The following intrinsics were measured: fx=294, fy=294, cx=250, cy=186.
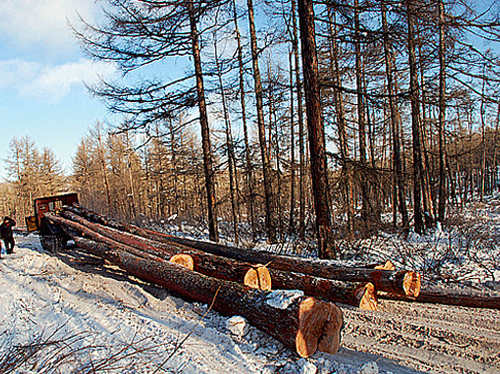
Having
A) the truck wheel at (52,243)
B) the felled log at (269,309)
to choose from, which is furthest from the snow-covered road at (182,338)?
the truck wheel at (52,243)

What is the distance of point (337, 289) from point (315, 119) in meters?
3.86

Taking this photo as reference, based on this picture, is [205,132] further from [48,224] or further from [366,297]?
[366,297]

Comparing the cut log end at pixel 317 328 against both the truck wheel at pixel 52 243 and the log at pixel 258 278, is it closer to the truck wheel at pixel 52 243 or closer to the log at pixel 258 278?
the log at pixel 258 278

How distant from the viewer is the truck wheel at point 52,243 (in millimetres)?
8422

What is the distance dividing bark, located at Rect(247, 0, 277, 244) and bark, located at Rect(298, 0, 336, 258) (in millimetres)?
4604

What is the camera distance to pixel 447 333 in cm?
351

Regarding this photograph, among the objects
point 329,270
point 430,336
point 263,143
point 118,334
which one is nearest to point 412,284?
point 430,336

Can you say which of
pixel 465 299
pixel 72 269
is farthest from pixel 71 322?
pixel 465 299

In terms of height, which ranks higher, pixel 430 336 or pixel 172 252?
pixel 172 252

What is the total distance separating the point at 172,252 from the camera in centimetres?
626

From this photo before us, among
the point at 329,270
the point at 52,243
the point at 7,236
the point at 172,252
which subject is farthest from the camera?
the point at 52,243

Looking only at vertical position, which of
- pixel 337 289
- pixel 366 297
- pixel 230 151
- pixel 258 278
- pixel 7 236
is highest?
pixel 230 151

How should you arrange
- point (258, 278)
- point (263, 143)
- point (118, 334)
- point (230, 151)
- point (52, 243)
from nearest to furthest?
point (118, 334)
point (258, 278)
point (52, 243)
point (263, 143)
point (230, 151)

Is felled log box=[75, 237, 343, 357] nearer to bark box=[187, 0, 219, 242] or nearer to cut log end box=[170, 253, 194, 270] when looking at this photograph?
cut log end box=[170, 253, 194, 270]
